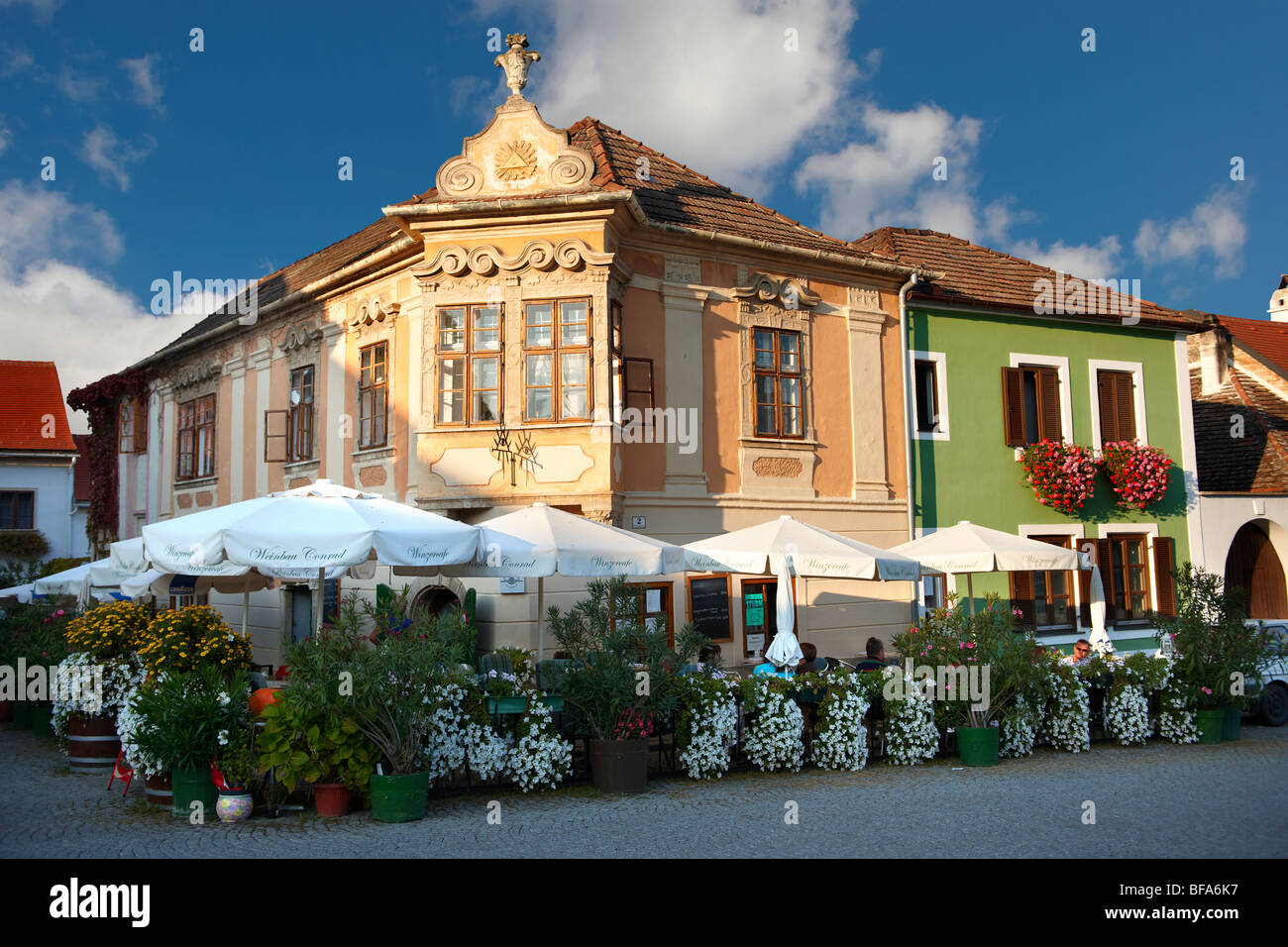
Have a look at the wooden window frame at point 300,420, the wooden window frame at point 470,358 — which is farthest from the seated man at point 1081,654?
the wooden window frame at point 300,420

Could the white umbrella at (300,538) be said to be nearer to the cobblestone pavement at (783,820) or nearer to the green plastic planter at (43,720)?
the cobblestone pavement at (783,820)

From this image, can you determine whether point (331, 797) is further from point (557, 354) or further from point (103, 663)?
point (557, 354)

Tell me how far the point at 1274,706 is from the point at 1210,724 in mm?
2194

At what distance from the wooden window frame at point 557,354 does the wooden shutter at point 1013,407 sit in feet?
26.6

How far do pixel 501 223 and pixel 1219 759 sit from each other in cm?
1077

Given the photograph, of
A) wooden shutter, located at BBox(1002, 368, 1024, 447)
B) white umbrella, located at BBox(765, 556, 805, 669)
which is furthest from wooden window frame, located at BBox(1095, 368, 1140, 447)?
white umbrella, located at BBox(765, 556, 805, 669)

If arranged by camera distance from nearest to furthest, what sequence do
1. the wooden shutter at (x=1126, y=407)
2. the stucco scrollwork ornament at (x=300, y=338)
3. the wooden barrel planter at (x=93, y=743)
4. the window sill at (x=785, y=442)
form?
the wooden barrel planter at (x=93, y=743)
the window sill at (x=785, y=442)
the stucco scrollwork ornament at (x=300, y=338)
the wooden shutter at (x=1126, y=407)

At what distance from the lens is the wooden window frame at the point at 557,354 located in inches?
554

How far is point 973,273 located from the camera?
19.3 m

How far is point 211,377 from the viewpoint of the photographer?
21203mm

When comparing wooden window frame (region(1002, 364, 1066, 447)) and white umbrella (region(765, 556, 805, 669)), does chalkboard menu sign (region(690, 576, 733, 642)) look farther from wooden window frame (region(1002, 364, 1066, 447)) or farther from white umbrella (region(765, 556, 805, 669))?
wooden window frame (region(1002, 364, 1066, 447))

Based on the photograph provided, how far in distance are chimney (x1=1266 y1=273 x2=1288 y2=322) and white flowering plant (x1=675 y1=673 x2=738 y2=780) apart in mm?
35425

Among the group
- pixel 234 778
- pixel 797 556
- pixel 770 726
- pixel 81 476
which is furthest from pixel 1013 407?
pixel 81 476

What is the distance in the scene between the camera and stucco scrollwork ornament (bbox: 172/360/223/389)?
2105 centimetres
